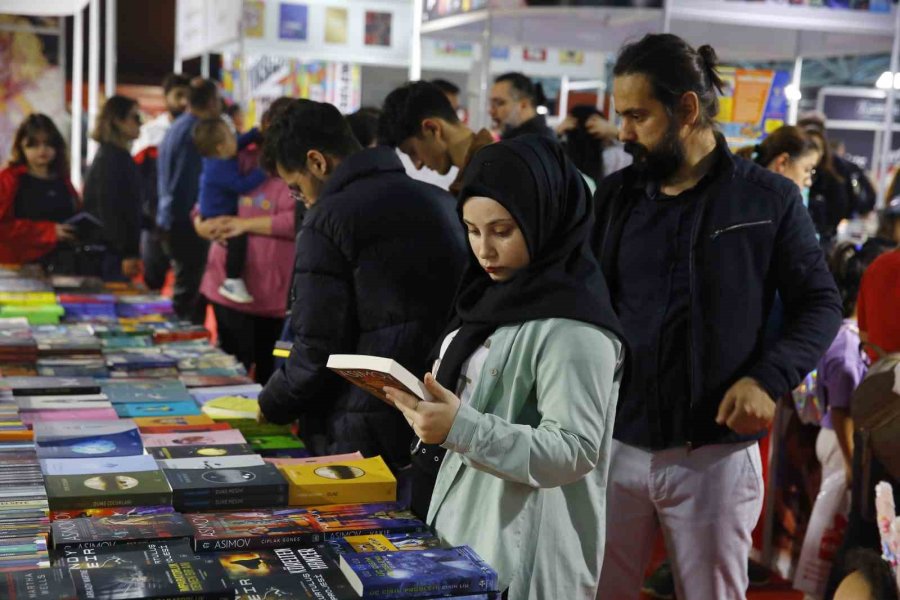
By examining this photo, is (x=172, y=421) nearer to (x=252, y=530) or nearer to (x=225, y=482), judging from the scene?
(x=225, y=482)

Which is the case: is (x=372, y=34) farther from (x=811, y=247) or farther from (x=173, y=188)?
(x=811, y=247)

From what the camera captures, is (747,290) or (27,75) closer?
(747,290)

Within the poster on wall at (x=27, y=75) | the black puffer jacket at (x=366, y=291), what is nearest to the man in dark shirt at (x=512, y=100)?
the black puffer jacket at (x=366, y=291)

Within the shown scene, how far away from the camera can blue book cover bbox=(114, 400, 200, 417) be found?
8.52ft

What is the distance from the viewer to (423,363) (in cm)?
257

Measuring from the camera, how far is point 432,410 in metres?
1.54

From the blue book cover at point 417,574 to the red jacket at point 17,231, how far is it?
12.6 ft

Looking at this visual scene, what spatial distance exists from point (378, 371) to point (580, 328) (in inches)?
14.2

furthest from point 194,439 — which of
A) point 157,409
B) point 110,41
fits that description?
point 110,41

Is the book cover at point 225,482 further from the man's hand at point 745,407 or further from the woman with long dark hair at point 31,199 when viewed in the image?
the woman with long dark hair at point 31,199

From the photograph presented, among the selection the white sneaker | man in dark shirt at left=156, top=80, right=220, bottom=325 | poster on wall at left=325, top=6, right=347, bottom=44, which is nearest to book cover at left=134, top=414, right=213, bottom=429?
the white sneaker

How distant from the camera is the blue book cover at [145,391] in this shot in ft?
9.07

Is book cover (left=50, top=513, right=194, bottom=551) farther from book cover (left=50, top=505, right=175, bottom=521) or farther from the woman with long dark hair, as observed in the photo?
the woman with long dark hair

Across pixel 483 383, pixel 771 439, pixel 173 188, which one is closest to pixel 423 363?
pixel 483 383
